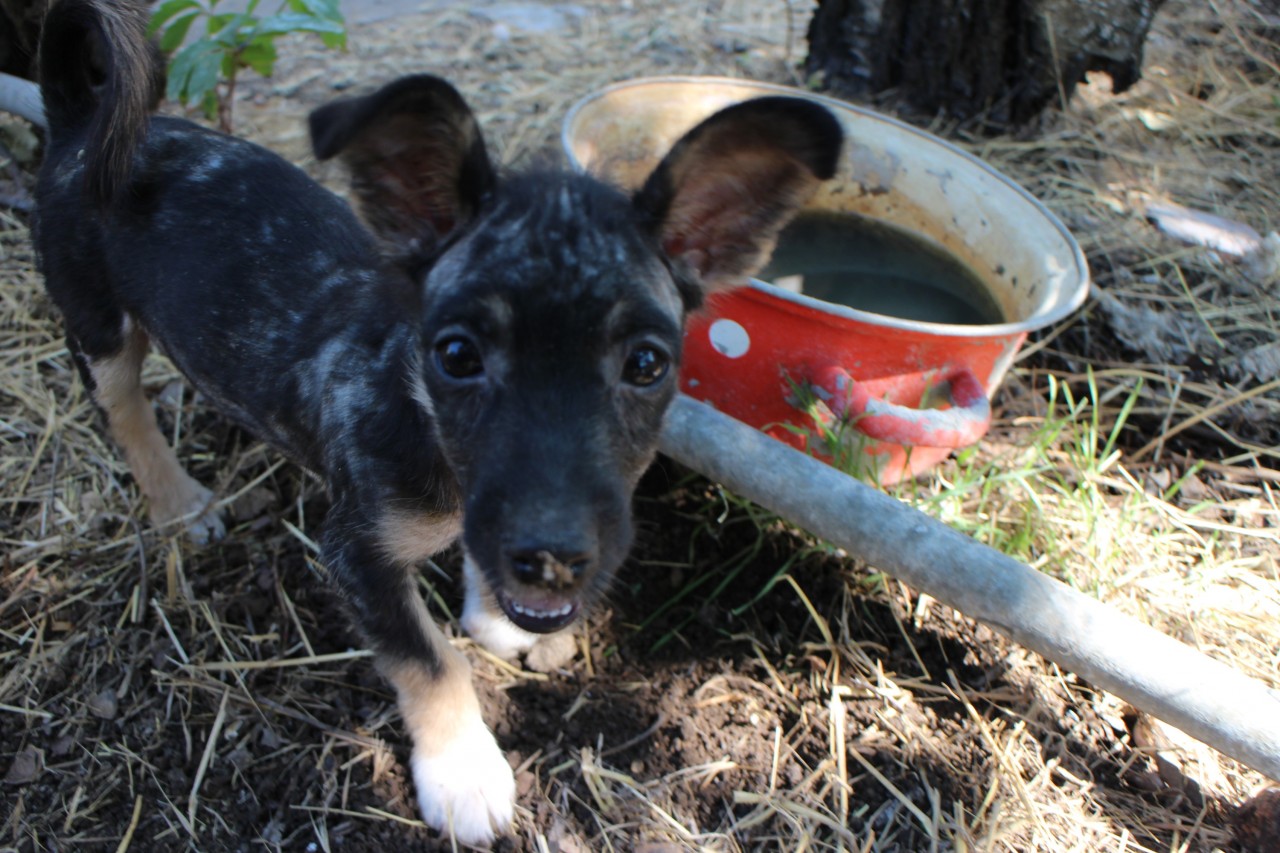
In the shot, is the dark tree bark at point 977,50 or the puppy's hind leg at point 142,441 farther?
the dark tree bark at point 977,50

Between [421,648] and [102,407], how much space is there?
178cm

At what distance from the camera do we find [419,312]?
2580 millimetres

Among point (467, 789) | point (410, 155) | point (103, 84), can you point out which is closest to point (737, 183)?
point (410, 155)

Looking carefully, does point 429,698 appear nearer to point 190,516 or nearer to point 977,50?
point 190,516

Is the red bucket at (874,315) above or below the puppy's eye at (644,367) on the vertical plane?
below

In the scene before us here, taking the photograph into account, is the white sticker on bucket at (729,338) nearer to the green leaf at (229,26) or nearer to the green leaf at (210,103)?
the green leaf at (229,26)

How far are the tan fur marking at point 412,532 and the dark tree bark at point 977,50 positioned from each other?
446 cm

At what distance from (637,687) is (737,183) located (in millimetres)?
1818

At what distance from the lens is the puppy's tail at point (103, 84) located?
2.95m

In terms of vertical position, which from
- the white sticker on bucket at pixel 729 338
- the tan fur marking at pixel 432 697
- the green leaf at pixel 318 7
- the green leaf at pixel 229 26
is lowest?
the tan fur marking at pixel 432 697

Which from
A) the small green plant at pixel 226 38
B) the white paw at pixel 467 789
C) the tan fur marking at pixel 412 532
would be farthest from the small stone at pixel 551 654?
the small green plant at pixel 226 38

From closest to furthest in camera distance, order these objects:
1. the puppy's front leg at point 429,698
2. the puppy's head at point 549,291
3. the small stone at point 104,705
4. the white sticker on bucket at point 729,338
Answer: the puppy's head at point 549,291 → the puppy's front leg at point 429,698 → the small stone at point 104,705 → the white sticker on bucket at point 729,338

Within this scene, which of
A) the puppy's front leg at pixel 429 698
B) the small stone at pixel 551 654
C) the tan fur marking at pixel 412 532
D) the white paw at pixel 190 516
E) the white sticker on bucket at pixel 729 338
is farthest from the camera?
the white paw at pixel 190 516

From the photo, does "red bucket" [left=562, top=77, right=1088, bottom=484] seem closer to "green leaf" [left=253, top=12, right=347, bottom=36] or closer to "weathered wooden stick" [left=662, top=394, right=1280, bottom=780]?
→ "weathered wooden stick" [left=662, top=394, right=1280, bottom=780]
